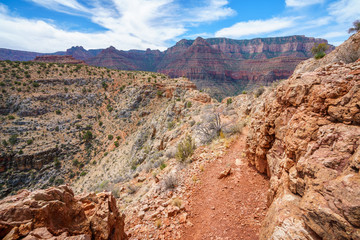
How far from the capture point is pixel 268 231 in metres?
3.14

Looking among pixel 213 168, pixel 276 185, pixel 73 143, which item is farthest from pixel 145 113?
pixel 276 185

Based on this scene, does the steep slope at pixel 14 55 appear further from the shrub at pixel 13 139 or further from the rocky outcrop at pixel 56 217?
the rocky outcrop at pixel 56 217

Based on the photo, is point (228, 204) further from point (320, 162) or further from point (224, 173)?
point (320, 162)

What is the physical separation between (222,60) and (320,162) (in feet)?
517

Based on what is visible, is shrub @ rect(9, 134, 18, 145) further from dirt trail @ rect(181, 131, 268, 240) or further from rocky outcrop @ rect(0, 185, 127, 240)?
dirt trail @ rect(181, 131, 268, 240)

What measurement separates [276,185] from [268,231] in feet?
4.48

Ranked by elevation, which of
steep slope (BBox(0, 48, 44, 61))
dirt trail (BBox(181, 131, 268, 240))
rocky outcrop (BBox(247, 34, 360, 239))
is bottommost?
dirt trail (BBox(181, 131, 268, 240))

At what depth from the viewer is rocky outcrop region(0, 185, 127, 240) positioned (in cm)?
268

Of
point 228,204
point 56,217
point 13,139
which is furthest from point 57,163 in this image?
point 228,204

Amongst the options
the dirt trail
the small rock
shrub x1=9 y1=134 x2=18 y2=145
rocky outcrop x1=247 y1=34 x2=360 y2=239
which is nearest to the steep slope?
shrub x1=9 y1=134 x2=18 y2=145

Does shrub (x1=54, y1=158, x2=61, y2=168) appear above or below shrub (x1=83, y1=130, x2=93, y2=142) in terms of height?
below

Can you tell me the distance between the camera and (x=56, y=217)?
3.26 meters

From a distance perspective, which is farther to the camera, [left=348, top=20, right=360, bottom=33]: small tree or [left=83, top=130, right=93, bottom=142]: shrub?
[left=83, top=130, right=93, bottom=142]: shrub

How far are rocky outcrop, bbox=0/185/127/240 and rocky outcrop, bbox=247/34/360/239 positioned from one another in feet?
12.2
